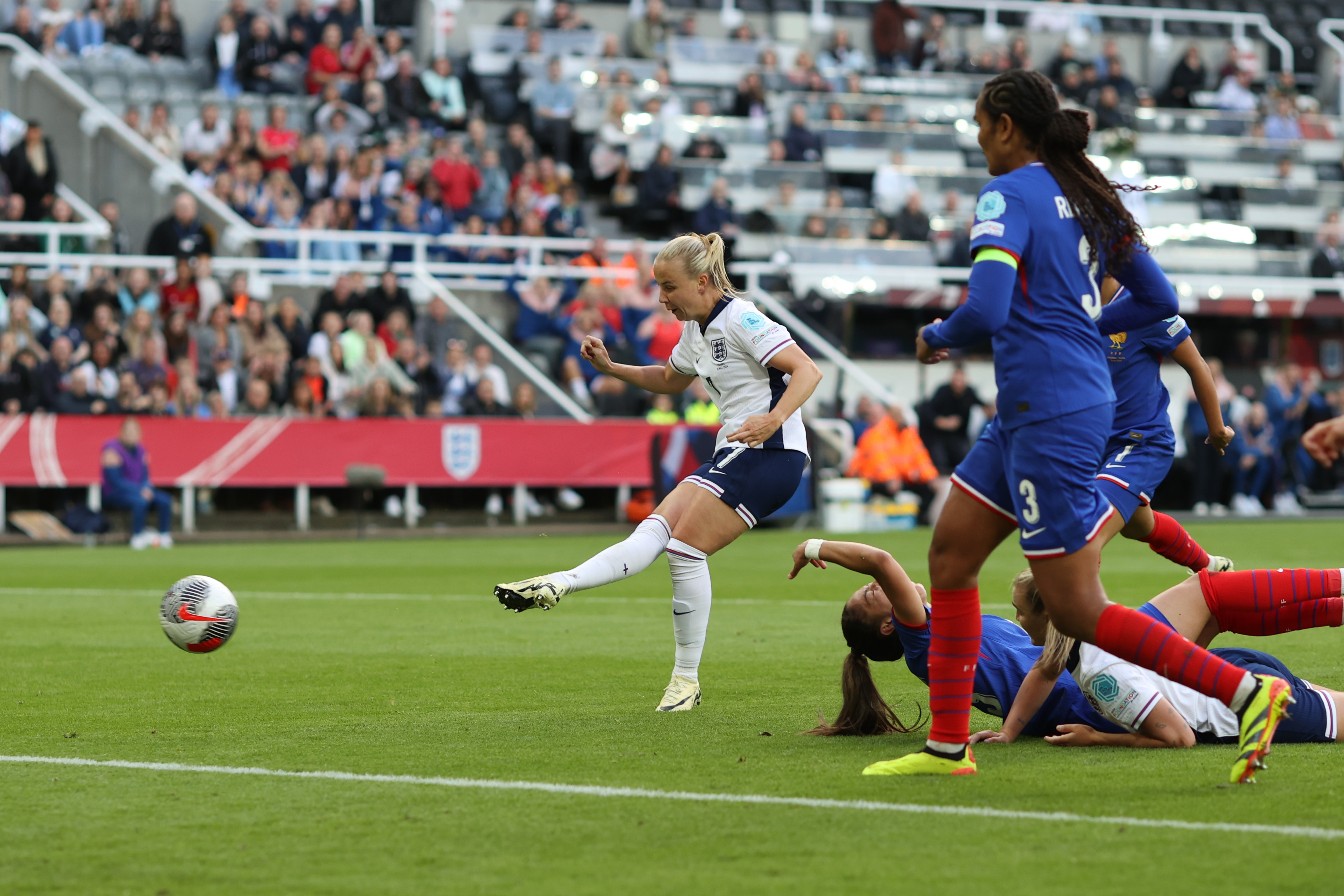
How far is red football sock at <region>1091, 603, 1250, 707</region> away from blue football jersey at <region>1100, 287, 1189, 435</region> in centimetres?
223

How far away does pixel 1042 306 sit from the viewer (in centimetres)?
531

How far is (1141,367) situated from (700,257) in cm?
193

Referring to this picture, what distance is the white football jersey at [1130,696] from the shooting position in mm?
6004

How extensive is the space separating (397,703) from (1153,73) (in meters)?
30.7

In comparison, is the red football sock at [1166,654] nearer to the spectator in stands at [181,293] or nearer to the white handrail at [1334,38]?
the spectator in stands at [181,293]

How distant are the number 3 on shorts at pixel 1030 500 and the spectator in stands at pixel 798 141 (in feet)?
79.8

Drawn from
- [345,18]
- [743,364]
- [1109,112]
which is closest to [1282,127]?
[1109,112]

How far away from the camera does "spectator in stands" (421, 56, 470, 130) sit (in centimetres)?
2730

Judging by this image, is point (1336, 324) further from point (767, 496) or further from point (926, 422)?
point (767, 496)

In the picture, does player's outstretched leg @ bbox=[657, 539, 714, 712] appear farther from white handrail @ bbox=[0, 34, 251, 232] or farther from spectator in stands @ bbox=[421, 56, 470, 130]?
spectator in stands @ bbox=[421, 56, 470, 130]

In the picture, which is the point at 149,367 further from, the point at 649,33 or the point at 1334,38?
the point at 1334,38

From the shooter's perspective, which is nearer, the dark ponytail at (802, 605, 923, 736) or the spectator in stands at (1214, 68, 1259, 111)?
the dark ponytail at (802, 605, 923, 736)

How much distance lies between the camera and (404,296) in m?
23.0

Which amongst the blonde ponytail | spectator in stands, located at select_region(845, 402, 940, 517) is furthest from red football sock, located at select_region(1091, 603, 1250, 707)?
spectator in stands, located at select_region(845, 402, 940, 517)
